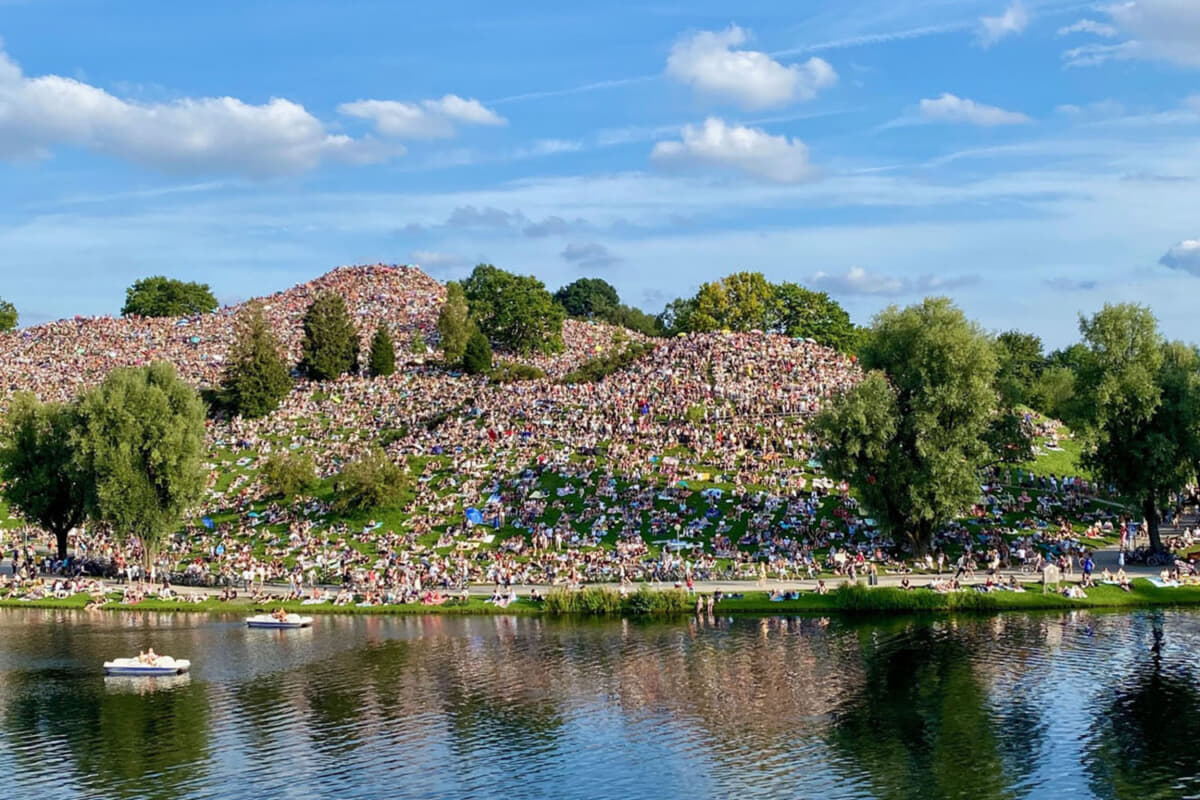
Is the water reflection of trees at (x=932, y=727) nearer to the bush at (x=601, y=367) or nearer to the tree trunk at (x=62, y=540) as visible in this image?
the bush at (x=601, y=367)

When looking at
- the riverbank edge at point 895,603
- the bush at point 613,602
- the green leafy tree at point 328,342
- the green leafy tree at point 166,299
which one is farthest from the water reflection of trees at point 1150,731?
the green leafy tree at point 166,299

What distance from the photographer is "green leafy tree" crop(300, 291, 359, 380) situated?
128 metres

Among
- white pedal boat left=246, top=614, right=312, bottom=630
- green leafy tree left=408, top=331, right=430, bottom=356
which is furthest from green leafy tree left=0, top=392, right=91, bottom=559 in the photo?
green leafy tree left=408, top=331, right=430, bottom=356

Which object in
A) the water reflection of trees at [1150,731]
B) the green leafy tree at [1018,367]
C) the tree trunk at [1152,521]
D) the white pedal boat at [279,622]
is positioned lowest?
the water reflection of trees at [1150,731]

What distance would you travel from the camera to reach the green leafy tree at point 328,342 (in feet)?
419

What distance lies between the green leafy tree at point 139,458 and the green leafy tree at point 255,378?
1317 inches

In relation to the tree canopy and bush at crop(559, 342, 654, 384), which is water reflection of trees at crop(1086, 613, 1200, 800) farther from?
the tree canopy

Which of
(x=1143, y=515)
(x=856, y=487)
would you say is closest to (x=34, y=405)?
(x=856, y=487)

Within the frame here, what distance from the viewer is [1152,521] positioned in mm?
73062

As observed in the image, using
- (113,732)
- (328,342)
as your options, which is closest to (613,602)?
(113,732)

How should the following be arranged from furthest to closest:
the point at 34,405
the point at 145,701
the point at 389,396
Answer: the point at 389,396 < the point at 34,405 < the point at 145,701

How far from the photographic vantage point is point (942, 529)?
77812 millimetres

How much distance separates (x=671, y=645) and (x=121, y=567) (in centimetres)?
4611

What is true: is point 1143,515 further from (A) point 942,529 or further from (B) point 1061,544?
(A) point 942,529
